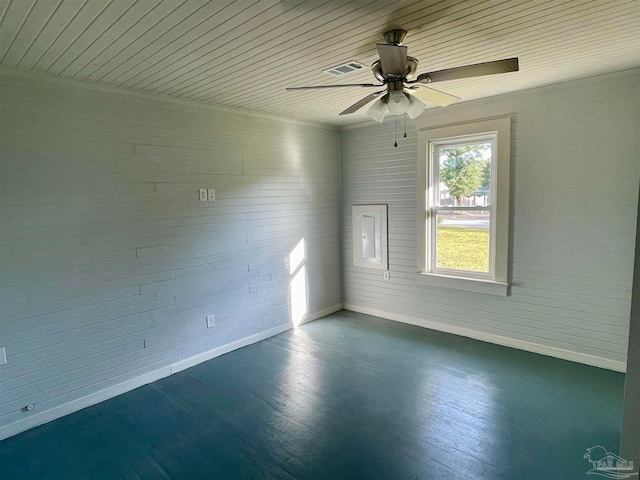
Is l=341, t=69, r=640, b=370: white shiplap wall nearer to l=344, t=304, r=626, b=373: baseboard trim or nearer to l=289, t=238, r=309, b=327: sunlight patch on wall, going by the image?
l=344, t=304, r=626, b=373: baseboard trim

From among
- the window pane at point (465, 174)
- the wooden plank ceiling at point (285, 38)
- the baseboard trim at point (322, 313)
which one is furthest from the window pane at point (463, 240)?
the baseboard trim at point (322, 313)

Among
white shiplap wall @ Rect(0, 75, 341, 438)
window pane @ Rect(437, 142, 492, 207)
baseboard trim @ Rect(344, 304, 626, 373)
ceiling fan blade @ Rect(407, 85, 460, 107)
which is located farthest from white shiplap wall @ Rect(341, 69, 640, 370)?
white shiplap wall @ Rect(0, 75, 341, 438)

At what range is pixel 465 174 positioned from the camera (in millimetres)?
4070

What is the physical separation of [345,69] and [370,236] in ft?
8.14

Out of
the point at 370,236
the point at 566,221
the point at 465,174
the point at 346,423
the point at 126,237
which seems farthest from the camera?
the point at 370,236

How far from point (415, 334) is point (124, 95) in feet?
12.3

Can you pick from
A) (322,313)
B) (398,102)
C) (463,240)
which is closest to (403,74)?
(398,102)

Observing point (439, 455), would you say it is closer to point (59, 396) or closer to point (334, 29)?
point (334, 29)

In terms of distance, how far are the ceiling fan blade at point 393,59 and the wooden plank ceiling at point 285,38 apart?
191 mm

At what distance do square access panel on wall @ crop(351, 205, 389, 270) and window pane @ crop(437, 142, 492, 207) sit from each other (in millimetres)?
805

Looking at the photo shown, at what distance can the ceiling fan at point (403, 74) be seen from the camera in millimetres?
2000

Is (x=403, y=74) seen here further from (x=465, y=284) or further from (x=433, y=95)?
(x=465, y=284)

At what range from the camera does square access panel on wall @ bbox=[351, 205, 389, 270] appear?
4.77 metres

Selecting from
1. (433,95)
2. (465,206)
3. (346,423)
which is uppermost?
(433,95)
